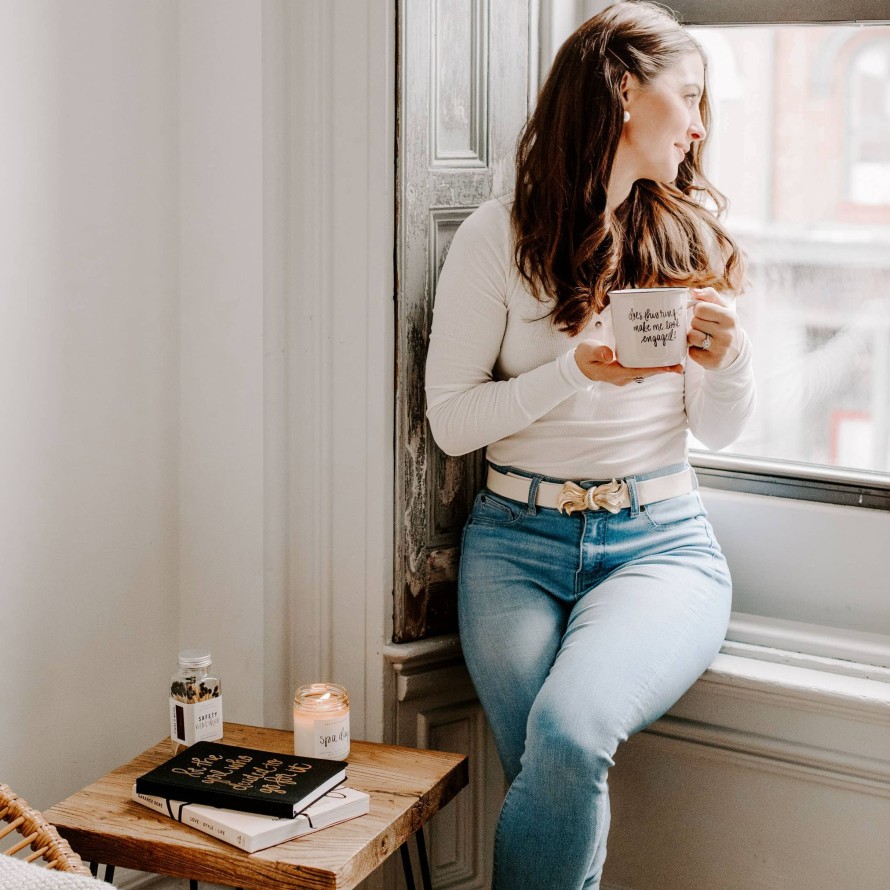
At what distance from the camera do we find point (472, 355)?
1.60m

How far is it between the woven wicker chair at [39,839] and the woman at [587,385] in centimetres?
58

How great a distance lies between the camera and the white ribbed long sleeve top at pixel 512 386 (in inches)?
Result: 62.5

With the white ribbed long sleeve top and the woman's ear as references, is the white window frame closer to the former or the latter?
the white ribbed long sleeve top

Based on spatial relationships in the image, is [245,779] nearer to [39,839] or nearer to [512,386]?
[39,839]

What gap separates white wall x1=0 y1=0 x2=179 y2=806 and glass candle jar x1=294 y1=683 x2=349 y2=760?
1.21ft

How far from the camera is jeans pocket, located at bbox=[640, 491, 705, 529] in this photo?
1.60m

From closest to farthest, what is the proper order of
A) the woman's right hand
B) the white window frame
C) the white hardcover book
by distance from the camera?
the white hardcover book
the woman's right hand
the white window frame

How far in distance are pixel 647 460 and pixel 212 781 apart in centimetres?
73

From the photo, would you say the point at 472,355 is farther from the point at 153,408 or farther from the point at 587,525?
the point at 153,408

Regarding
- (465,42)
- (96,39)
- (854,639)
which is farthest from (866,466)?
(96,39)

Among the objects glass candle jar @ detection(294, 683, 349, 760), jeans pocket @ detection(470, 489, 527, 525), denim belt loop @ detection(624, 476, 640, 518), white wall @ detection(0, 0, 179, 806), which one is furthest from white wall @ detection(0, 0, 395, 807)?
denim belt loop @ detection(624, 476, 640, 518)

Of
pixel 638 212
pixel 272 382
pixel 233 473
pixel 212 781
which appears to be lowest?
pixel 212 781

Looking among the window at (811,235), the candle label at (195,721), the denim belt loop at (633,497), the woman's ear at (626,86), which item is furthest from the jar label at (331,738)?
the woman's ear at (626,86)

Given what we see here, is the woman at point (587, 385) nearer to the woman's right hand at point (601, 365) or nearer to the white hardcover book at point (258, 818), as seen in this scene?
the woman's right hand at point (601, 365)
